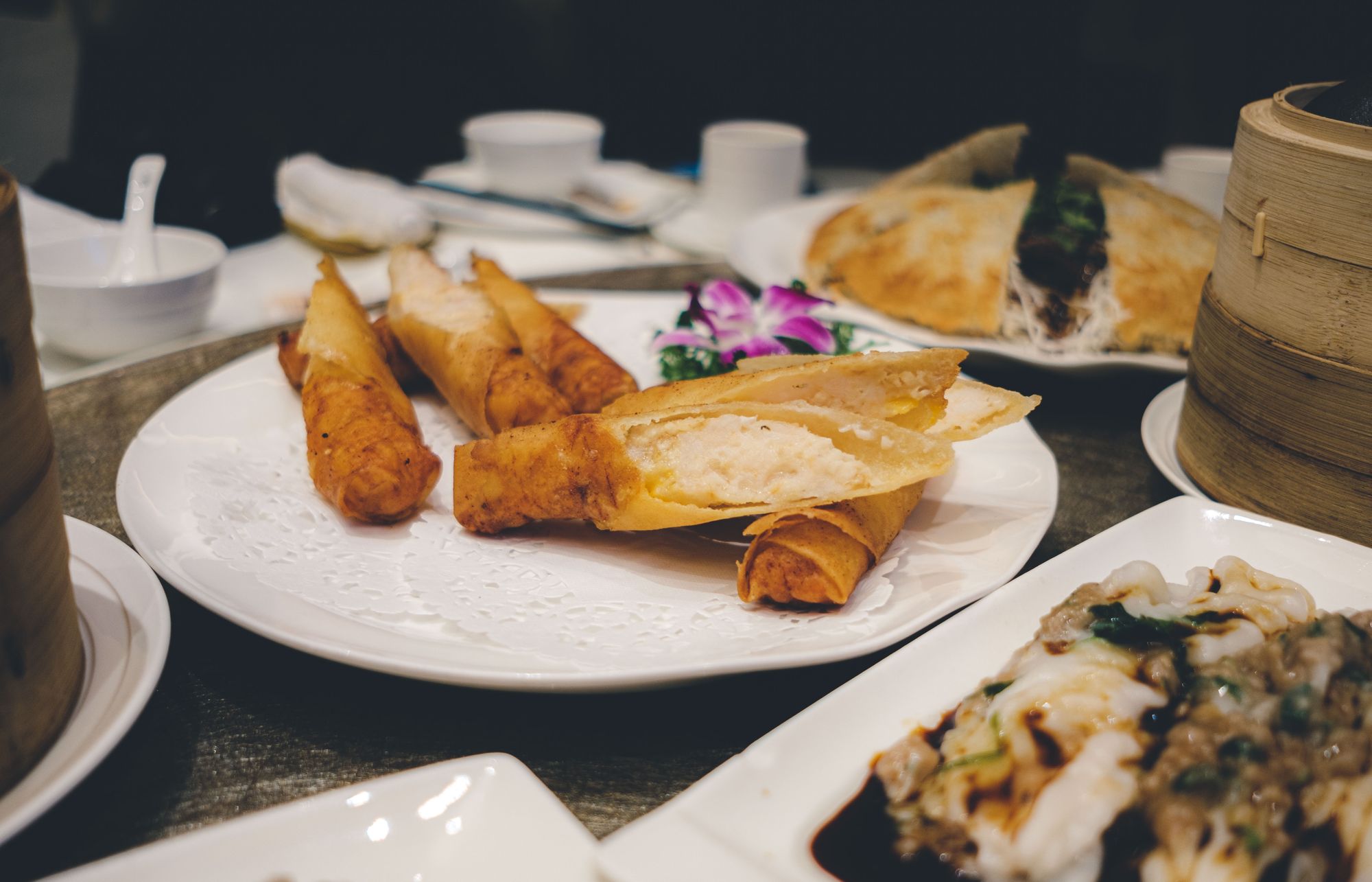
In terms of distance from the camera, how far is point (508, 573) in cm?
156

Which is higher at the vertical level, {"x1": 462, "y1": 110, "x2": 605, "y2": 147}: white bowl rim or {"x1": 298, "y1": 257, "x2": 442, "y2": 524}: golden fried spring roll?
{"x1": 462, "y1": 110, "x2": 605, "y2": 147}: white bowl rim

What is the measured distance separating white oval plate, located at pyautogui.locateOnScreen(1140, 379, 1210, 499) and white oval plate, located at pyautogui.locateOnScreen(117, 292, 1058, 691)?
26 centimetres

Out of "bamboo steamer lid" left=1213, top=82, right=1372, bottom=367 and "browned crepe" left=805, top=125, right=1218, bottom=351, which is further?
"browned crepe" left=805, top=125, right=1218, bottom=351

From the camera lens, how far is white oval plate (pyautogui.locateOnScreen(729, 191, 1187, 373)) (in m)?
2.37

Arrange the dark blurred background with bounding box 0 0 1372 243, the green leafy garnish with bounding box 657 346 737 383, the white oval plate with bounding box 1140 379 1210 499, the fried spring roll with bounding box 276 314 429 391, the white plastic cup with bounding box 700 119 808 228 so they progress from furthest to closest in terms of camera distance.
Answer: the dark blurred background with bounding box 0 0 1372 243, the white plastic cup with bounding box 700 119 808 228, the green leafy garnish with bounding box 657 346 737 383, the fried spring roll with bounding box 276 314 429 391, the white oval plate with bounding box 1140 379 1210 499

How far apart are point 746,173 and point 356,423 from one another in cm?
258

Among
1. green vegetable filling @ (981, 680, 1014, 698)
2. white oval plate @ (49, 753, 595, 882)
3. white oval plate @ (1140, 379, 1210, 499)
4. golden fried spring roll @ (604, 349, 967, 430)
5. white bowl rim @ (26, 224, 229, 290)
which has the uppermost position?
golden fried spring roll @ (604, 349, 967, 430)

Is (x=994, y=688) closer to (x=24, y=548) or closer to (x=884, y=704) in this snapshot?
(x=884, y=704)

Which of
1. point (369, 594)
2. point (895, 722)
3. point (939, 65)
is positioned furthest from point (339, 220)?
point (939, 65)

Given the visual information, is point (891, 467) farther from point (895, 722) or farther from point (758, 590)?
point (895, 722)

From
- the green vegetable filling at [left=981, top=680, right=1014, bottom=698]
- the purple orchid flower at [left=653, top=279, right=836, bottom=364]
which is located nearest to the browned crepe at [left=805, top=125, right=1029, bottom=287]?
the purple orchid flower at [left=653, top=279, right=836, bottom=364]

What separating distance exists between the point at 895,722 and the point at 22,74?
5.92 m

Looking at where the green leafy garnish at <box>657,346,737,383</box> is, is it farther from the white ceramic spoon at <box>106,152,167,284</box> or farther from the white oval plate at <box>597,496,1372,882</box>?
the white ceramic spoon at <box>106,152,167,284</box>

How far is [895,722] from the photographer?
119cm
